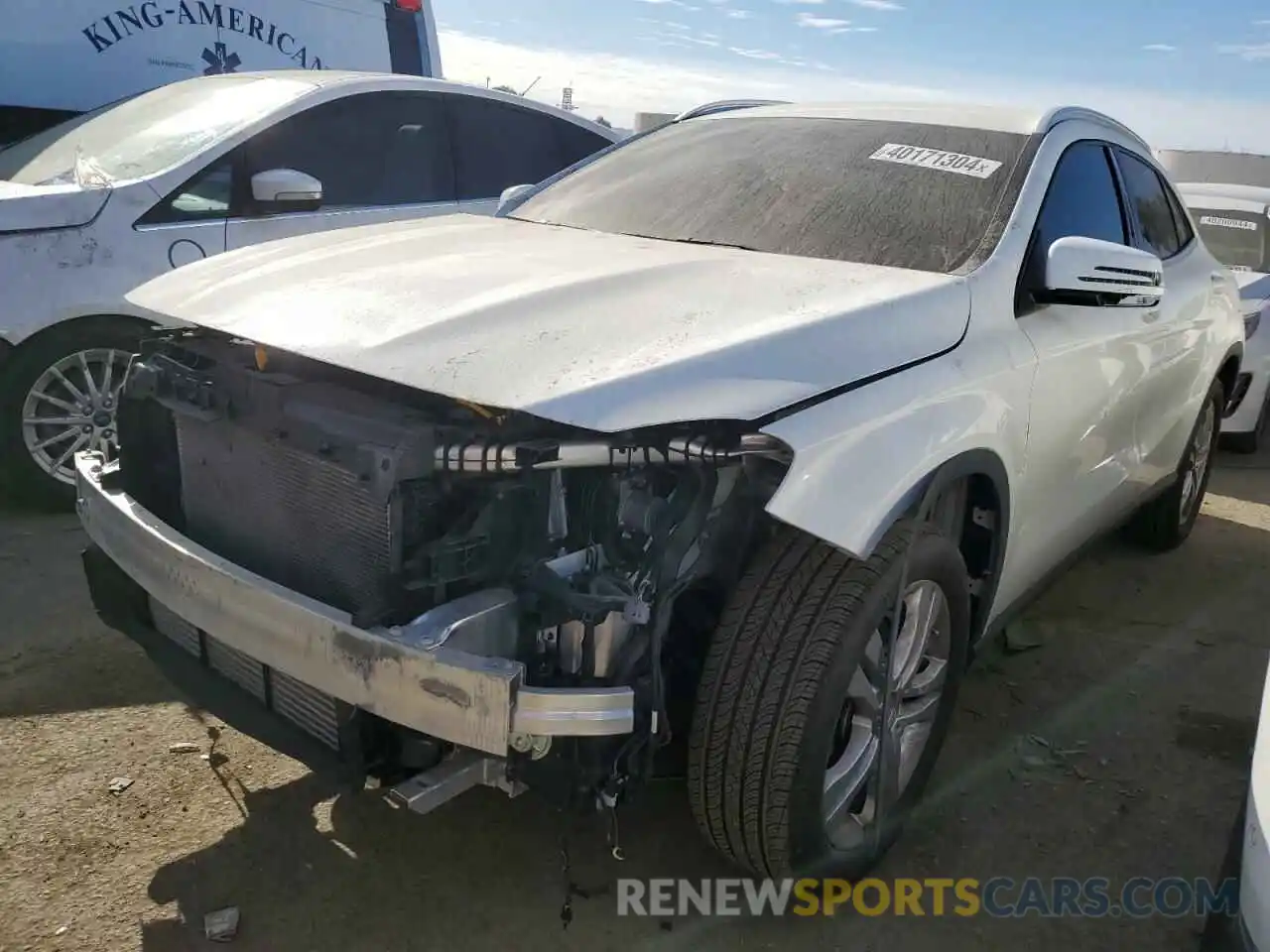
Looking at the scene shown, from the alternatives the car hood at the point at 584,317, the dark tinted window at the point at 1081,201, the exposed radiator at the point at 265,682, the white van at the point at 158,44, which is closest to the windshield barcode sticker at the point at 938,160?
A: the dark tinted window at the point at 1081,201

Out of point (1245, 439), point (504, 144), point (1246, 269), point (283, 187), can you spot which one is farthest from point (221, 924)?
point (1246, 269)

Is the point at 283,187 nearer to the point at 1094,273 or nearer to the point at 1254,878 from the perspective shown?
the point at 1094,273

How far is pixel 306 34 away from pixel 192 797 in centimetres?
546

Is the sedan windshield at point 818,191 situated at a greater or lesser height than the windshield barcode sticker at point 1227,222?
greater

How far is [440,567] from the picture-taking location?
6.72 feet

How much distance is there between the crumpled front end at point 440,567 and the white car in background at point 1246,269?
17.2ft

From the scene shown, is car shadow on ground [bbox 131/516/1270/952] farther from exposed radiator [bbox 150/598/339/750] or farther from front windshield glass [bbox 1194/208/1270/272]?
front windshield glass [bbox 1194/208/1270/272]

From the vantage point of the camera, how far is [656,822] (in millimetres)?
2820

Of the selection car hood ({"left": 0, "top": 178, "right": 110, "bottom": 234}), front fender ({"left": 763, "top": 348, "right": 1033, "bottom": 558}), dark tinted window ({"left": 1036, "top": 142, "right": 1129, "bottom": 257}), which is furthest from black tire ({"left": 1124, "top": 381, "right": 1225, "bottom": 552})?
car hood ({"left": 0, "top": 178, "right": 110, "bottom": 234})

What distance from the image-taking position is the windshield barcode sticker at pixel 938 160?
3.10 metres

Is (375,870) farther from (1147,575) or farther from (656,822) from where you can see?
(1147,575)

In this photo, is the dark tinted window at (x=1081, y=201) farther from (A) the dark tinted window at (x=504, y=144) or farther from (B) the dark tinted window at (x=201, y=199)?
(B) the dark tinted window at (x=201, y=199)

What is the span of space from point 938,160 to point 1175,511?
8.33 ft

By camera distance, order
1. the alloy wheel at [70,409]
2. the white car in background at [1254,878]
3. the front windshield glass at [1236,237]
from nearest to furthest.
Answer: the white car in background at [1254,878]
the alloy wheel at [70,409]
the front windshield glass at [1236,237]
